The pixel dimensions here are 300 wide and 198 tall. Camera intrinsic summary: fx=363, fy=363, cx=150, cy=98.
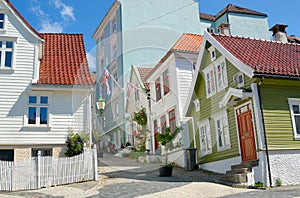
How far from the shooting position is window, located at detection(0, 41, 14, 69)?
17.3 metres

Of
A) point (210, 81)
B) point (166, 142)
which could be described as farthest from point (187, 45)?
point (166, 142)

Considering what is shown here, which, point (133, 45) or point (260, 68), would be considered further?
point (133, 45)

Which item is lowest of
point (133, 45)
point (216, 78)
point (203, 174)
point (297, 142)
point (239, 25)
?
point (203, 174)

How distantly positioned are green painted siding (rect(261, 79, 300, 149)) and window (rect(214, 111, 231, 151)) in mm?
2605

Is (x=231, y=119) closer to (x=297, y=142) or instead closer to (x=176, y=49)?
(x=297, y=142)

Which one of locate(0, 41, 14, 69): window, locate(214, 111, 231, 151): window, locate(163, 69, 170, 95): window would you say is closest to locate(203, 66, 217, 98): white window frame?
locate(214, 111, 231, 151): window

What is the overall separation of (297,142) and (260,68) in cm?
325

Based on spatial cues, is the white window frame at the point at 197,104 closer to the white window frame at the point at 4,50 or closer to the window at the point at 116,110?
the white window frame at the point at 4,50

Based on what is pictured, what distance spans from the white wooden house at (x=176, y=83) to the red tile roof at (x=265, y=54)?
4245mm

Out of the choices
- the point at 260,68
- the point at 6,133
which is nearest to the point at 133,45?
the point at 6,133

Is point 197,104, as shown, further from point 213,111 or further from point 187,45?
point 187,45

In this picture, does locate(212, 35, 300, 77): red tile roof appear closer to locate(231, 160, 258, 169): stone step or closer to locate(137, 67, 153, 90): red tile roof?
locate(231, 160, 258, 169): stone step

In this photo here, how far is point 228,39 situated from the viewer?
56.8 ft

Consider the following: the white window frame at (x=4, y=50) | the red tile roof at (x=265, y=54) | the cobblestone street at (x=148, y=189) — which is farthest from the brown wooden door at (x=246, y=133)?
the white window frame at (x=4, y=50)
